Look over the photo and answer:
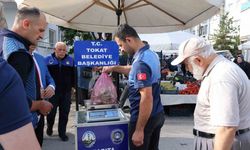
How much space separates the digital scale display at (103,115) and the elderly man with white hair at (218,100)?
97cm

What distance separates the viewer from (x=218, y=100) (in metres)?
2.25

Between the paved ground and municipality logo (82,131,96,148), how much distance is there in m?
3.02

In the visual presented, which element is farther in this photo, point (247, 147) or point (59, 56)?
point (59, 56)

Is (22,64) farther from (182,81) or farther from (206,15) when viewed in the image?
(182,81)

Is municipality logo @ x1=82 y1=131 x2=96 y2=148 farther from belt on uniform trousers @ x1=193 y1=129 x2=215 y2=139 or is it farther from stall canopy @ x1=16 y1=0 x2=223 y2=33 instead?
stall canopy @ x1=16 y1=0 x2=223 y2=33

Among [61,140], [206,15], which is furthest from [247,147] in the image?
[61,140]

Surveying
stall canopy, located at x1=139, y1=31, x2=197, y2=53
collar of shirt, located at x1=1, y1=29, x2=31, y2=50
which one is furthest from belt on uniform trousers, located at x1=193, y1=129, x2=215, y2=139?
stall canopy, located at x1=139, y1=31, x2=197, y2=53

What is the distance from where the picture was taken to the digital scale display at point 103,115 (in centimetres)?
330

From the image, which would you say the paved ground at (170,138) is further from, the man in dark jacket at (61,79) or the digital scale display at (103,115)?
the digital scale display at (103,115)

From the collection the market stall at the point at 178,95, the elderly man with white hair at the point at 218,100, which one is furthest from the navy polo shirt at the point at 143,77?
the market stall at the point at 178,95

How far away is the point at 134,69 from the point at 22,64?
43.8 inches

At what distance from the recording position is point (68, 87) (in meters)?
6.94

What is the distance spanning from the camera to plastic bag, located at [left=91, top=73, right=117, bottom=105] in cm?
355

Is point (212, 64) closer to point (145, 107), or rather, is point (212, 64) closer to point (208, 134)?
point (208, 134)
